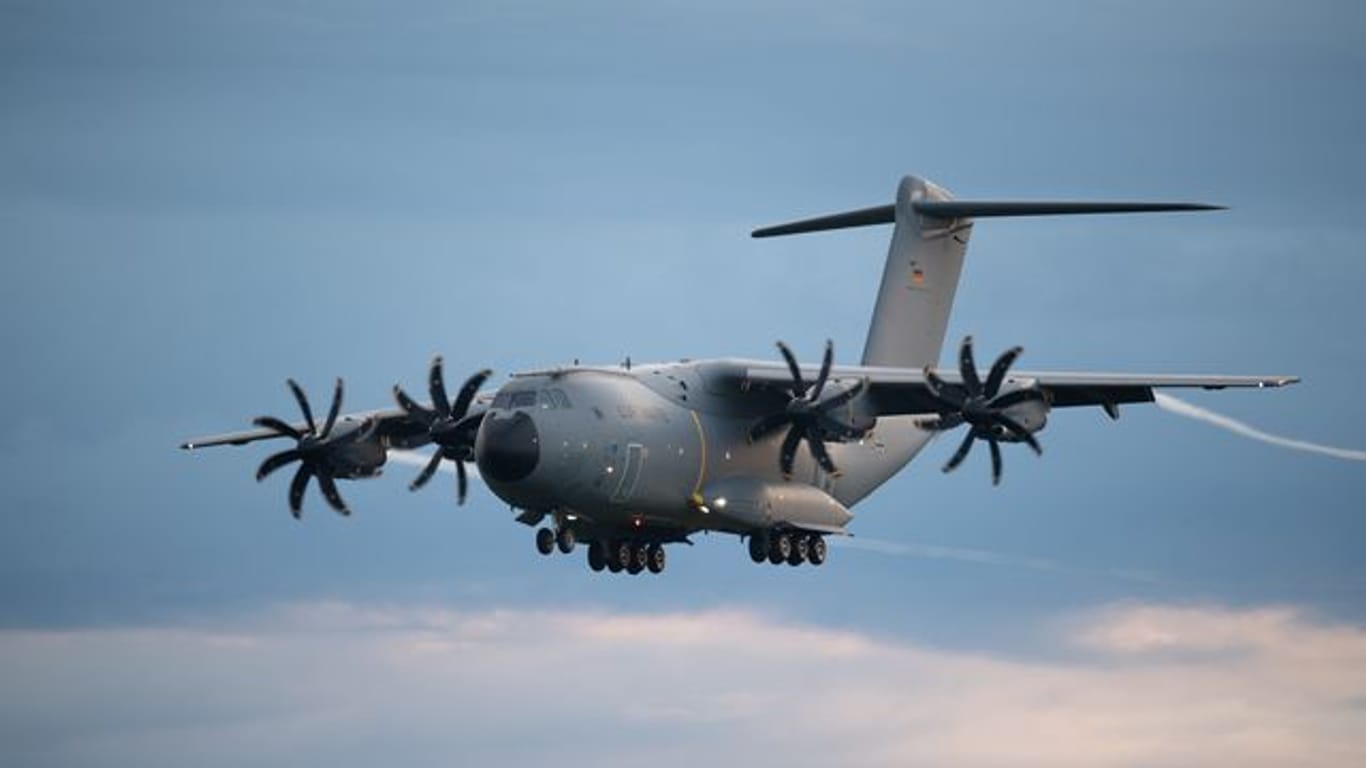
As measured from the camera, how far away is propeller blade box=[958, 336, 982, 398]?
149 ft

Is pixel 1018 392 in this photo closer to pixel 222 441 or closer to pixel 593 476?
pixel 593 476

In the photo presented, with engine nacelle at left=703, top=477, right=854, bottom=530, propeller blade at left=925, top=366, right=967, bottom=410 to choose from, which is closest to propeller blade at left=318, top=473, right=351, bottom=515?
engine nacelle at left=703, top=477, right=854, bottom=530

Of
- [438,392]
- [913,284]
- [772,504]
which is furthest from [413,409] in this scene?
[913,284]

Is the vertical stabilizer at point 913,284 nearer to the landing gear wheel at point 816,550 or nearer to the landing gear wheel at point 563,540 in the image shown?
the landing gear wheel at point 816,550

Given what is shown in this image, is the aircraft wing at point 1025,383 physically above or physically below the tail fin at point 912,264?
below

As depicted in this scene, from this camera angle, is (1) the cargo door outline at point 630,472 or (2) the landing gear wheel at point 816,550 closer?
(1) the cargo door outline at point 630,472

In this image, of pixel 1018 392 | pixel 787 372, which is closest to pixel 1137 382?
pixel 1018 392

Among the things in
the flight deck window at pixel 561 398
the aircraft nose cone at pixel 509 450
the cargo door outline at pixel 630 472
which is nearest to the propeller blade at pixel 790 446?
the cargo door outline at pixel 630 472

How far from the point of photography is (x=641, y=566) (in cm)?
4959

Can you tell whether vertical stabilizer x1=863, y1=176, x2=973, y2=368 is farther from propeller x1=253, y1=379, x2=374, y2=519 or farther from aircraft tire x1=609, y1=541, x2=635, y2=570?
propeller x1=253, y1=379, x2=374, y2=519

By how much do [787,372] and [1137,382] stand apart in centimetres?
606

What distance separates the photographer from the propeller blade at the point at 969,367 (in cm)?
4547

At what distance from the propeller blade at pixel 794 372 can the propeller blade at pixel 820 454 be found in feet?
2.75

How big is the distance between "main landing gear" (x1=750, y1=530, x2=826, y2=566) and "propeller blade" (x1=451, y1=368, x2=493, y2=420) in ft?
18.9
